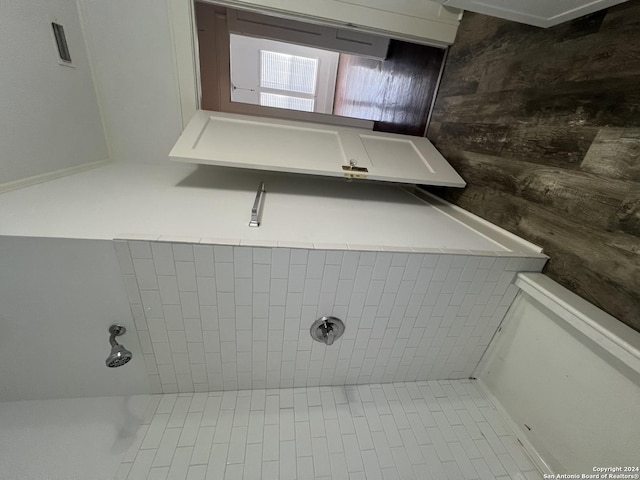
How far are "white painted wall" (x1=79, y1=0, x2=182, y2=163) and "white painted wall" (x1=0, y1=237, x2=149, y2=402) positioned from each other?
1.11m

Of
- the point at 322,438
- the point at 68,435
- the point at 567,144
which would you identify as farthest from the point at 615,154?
the point at 68,435

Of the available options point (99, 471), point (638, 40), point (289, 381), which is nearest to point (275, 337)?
point (289, 381)

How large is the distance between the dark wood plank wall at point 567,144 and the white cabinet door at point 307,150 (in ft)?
0.89

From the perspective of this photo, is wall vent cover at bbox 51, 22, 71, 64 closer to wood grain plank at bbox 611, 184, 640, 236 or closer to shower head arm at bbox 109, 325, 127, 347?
shower head arm at bbox 109, 325, 127, 347

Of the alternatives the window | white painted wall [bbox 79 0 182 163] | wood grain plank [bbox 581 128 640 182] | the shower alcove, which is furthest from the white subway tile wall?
the window

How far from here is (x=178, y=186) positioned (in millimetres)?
1313

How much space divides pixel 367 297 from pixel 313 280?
0.24 m

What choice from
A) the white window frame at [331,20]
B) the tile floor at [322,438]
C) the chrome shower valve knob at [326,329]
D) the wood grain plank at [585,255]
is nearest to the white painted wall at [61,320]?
the tile floor at [322,438]

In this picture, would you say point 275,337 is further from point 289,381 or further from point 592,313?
point 592,313

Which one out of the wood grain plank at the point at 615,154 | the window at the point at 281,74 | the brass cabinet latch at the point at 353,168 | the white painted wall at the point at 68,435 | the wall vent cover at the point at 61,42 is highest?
the window at the point at 281,74

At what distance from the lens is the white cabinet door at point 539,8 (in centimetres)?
80

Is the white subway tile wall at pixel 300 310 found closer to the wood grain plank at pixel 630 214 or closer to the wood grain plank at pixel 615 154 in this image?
the wood grain plank at pixel 630 214

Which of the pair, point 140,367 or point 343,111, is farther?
point 343,111

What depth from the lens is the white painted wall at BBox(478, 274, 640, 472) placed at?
751 mm
